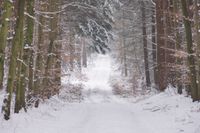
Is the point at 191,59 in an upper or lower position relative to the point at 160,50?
lower

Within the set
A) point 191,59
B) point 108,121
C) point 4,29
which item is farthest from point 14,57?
point 191,59

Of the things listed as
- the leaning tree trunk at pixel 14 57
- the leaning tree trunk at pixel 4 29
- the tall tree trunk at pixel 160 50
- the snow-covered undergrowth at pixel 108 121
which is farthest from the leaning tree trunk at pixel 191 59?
the leaning tree trunk at pixel 4 29

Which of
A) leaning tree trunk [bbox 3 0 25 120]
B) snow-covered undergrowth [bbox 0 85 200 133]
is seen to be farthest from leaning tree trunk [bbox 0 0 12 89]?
snow-covered undergrowth [bbox 0 85 200 133]

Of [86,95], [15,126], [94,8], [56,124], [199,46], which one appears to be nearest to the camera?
[15,126]

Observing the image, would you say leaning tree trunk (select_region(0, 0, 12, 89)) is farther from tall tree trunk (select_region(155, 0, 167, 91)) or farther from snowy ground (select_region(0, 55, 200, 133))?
tall tree trunk (select_region(155, 0, 167, 91))

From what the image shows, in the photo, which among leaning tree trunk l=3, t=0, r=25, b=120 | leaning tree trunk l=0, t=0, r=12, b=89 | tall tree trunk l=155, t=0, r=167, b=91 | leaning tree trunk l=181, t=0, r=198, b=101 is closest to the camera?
leaning tree trunk l=0, t=0, r=12, b=89

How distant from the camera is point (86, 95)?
31031 mm

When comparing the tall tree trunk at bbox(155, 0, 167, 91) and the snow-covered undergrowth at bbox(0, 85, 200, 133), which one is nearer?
the snow-covered undergrowth at bbox(0, 85, 200, 133)

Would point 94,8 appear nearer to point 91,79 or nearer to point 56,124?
point 56,124

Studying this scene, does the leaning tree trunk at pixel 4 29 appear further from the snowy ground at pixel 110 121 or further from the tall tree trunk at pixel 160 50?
the tall tree trunk at pixel 160 50

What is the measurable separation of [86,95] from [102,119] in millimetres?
16385

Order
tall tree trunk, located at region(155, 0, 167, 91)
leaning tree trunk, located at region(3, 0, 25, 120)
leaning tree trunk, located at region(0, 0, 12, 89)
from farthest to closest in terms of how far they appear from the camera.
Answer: tall tree trunk, located at region(155, 0, 167, 91) < leaning tree trunk, located at region(3, 0, 25, 120) < leaning tree trunk, located at region(0, 0, 12, 89)

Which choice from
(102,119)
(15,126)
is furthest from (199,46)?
(15,126)

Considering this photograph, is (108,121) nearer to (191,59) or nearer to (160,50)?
(191,59)
